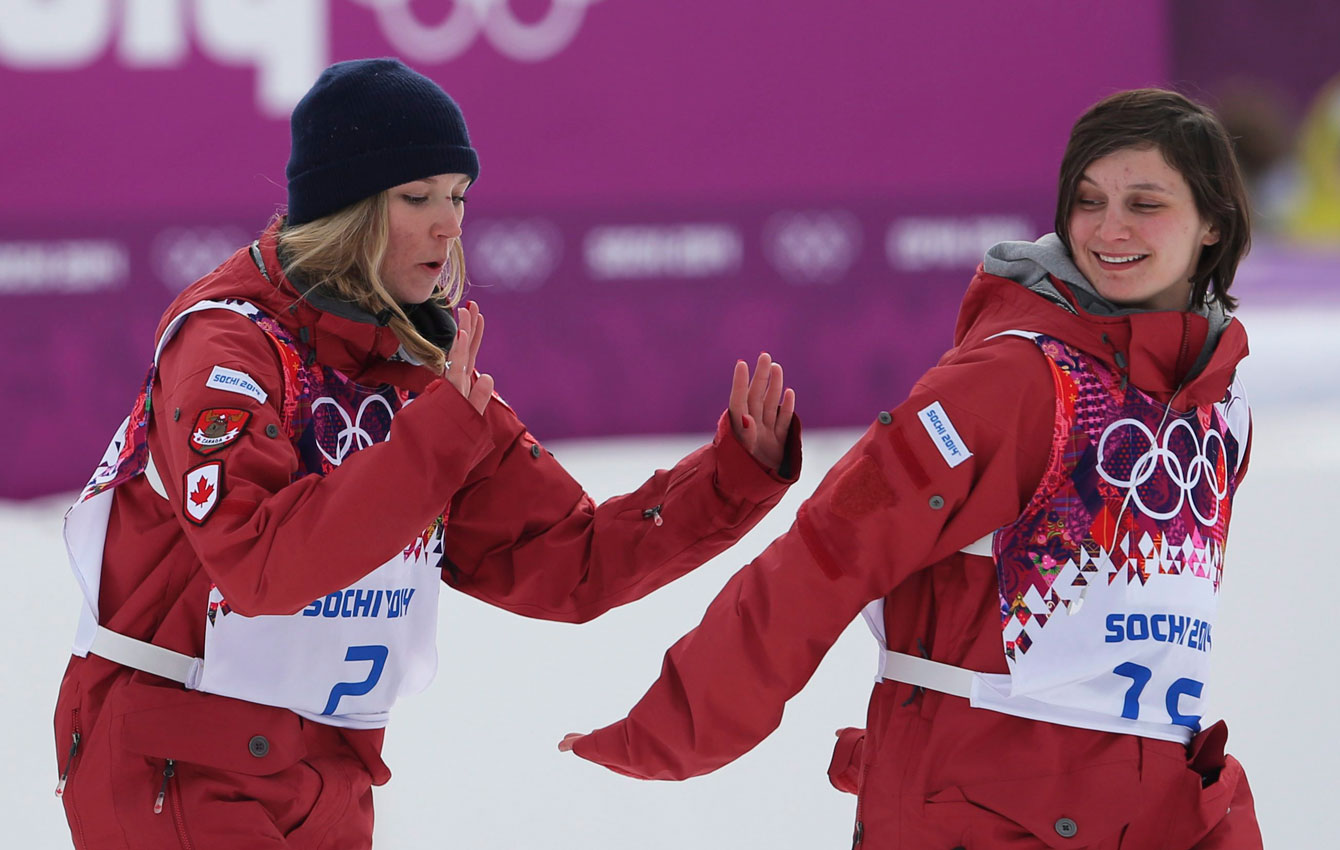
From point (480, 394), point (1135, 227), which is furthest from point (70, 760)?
point (1135, 227)

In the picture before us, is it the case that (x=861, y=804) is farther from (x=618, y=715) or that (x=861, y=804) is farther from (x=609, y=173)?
(x=609, y=173)

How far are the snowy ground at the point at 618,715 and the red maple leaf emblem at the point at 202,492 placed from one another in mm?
1434

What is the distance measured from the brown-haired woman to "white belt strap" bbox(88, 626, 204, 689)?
1.69 ft

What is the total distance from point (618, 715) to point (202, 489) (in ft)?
6.27

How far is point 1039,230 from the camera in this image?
21.9 feet

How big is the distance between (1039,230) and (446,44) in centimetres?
243

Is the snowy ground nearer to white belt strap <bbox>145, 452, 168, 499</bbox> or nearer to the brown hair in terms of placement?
white belt strap <bbox>145, 452, 168, 499</bbox>

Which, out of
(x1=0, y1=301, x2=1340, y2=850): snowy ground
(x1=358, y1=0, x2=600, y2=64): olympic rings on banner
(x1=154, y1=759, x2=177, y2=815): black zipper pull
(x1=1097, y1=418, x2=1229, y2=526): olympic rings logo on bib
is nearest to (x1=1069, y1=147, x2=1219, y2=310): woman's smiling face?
(x1=1097, y1=418, x2=1229, y2=526): olympic rings logo on bib

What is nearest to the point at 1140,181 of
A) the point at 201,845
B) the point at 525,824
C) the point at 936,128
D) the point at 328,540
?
the point at 328,540

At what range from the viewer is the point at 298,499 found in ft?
6.10

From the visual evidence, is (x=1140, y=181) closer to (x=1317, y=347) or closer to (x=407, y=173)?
(x=407, y=173)

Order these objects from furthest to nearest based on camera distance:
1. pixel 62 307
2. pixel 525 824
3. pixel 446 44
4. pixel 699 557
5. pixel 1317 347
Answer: pixel 1317 347 < pixel 446 44 < pixel 62 307 < pixel 525 824 < pixel 699 557

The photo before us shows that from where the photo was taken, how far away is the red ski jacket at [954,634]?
1826 millimetres

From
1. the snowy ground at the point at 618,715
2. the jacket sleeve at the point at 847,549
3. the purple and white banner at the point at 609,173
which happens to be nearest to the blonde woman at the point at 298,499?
the jacket sleeve at the point at 847,549
